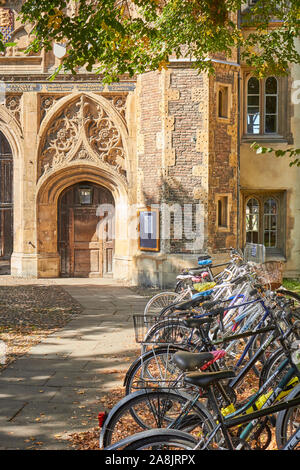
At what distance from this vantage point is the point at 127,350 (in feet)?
23.1

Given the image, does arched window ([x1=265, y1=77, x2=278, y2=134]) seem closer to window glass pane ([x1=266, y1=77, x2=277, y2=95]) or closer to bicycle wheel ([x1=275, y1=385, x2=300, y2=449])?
window glass pane ([x1=266, y1=77, x2=277, y2=95])

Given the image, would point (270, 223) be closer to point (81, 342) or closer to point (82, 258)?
point (82, 258)

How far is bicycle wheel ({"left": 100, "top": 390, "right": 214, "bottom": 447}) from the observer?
3004 mm

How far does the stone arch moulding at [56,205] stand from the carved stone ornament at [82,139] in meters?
0.21

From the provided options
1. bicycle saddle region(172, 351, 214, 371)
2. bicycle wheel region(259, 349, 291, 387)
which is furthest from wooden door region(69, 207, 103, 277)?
bicycle saddle region(172, 351, 214, 371)

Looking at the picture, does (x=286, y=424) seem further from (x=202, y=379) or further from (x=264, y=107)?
(x=264, y=107)

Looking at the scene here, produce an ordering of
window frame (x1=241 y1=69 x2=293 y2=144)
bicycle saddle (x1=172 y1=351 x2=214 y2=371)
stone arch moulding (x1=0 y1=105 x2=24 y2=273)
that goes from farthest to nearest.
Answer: window frame (x1=241 y1=69 x2=293 y2=144) < stone arch moulding (x1=0 y1=105 x2=24 y2=273) < bicycle saddle (x1=172 y1=351 x2=214 y2=371)

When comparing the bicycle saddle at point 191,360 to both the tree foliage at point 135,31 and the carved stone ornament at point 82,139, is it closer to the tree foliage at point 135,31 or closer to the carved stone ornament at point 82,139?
the tree foliage at point 135,31

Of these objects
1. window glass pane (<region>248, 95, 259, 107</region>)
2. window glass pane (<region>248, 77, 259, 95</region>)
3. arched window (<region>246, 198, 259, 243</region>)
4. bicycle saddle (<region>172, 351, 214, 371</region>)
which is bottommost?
bicycle saddle (<region>172, 351, 214, 371</region>)

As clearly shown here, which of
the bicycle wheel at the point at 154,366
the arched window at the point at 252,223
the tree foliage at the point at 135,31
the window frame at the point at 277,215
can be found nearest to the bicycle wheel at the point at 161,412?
the bicycle wheel at the point at 154,366

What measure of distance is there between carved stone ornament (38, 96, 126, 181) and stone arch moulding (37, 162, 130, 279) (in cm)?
21

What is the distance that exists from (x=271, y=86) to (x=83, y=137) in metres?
5.45

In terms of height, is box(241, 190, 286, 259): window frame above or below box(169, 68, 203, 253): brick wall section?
below

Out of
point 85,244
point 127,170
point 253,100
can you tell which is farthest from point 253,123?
point 85,244
